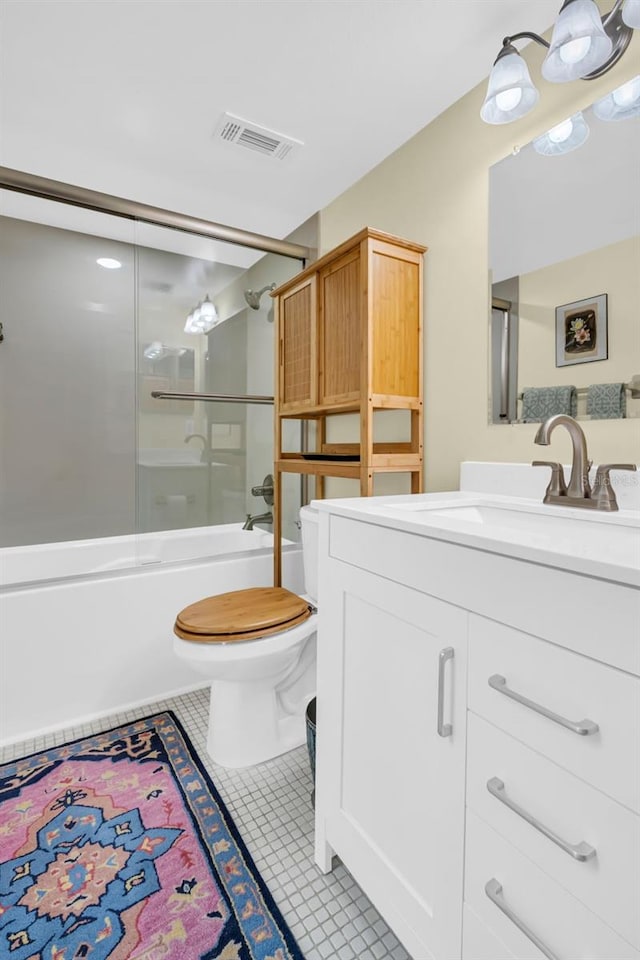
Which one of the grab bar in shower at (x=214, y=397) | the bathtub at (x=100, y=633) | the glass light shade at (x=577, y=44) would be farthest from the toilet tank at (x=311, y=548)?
the glass light shade at (x=577, y=44)

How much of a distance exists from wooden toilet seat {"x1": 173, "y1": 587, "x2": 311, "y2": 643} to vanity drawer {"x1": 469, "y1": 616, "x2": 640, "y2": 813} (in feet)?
2.82

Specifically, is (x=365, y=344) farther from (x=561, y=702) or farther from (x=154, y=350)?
(x=154, y=350)

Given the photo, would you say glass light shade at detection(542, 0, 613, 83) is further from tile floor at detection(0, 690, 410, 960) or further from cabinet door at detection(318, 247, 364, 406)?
tile floor at detection(0, 690, 410, 960)

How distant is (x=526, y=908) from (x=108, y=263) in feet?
10.1

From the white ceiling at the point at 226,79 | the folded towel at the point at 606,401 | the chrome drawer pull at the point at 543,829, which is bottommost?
the chrome drawer pull at the point at 543,829

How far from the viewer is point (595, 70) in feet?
3.73

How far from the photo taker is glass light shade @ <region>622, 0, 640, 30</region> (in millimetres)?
998

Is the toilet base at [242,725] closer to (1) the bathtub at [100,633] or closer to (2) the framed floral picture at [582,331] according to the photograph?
(1) the bathtub at [100,633]

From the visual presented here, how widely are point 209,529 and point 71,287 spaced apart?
1.55 meters

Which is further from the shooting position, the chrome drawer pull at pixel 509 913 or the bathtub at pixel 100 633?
the bathtub at pixel 100 633

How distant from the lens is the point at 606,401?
1169 millimetres

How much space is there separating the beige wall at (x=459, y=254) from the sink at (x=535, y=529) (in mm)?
214

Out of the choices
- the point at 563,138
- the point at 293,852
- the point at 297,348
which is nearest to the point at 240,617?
the point at 293,852

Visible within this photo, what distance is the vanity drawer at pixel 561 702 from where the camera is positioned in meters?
0.52
